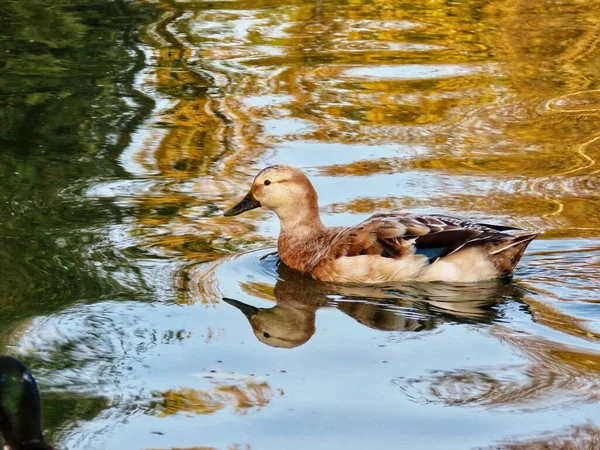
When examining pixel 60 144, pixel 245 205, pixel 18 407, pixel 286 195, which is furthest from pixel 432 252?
pixel 60 144

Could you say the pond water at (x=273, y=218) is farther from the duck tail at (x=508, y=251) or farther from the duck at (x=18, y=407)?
the duck at (x=18, y=407)

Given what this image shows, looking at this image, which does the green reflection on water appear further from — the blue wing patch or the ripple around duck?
the ripple around duck

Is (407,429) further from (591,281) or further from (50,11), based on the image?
(50,11)

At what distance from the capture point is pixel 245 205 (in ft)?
31.1

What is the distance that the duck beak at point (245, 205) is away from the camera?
948 centimetres

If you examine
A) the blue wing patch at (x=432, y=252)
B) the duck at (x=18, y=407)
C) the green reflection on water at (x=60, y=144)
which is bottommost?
the green reflection on water at (x=60, y=144)

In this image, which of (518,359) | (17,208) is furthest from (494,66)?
(518,359)

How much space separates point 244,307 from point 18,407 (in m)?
3.25

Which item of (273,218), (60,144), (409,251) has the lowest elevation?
(273,218)

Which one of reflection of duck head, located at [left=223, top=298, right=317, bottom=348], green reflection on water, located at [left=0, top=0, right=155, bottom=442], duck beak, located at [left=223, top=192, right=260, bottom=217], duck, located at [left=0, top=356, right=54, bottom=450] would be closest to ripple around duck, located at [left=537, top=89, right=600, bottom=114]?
green reflection on water, located at [left=0, top=0, right=155, bottom=442]

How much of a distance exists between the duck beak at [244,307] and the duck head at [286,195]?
4.34 feet

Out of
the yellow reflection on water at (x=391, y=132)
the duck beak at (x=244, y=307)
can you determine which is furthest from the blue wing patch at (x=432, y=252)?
the duck beak at (x=244, y=307)

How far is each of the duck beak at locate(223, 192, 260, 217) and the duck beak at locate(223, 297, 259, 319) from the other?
4.66 feet

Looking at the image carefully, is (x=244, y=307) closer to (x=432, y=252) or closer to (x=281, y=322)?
(x=281, y=322)
